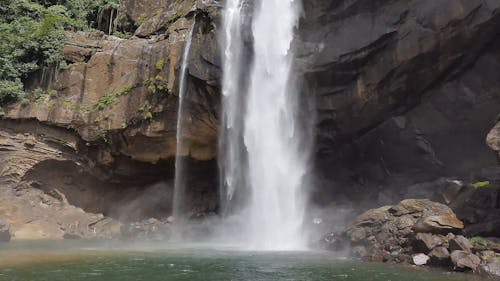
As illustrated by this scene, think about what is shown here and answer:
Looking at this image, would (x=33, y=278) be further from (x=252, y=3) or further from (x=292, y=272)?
(x=252, y=3)

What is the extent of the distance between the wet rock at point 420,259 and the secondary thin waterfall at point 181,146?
1537 centimetres

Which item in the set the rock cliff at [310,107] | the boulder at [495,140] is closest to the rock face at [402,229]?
the boulder at [495,140]

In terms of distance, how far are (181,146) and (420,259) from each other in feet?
51.8

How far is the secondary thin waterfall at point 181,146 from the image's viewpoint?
26891mm

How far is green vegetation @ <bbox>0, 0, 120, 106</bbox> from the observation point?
29.3 metres

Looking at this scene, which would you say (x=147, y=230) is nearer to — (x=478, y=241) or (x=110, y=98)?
(x=110, y=98)

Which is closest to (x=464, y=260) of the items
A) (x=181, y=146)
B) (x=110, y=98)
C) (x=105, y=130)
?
(x=181, y=146)

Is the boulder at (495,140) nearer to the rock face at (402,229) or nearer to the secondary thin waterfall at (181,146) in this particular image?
the rock face at (402,229)

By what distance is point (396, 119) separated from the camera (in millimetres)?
24453

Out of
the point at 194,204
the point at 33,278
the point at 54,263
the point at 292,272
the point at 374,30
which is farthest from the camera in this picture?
the point at 194,204

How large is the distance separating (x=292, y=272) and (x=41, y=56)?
917 inches

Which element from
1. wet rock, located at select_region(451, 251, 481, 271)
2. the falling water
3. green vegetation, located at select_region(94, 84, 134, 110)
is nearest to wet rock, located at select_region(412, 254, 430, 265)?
wet rock, located at select_region(451, 251, 481, 271)

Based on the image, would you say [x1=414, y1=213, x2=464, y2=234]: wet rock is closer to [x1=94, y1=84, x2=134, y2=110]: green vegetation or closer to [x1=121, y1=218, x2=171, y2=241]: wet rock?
[x1=121, y1=218, x2=171, y2=241]: wet rock

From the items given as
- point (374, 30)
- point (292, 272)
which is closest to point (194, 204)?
point (374, 30)
